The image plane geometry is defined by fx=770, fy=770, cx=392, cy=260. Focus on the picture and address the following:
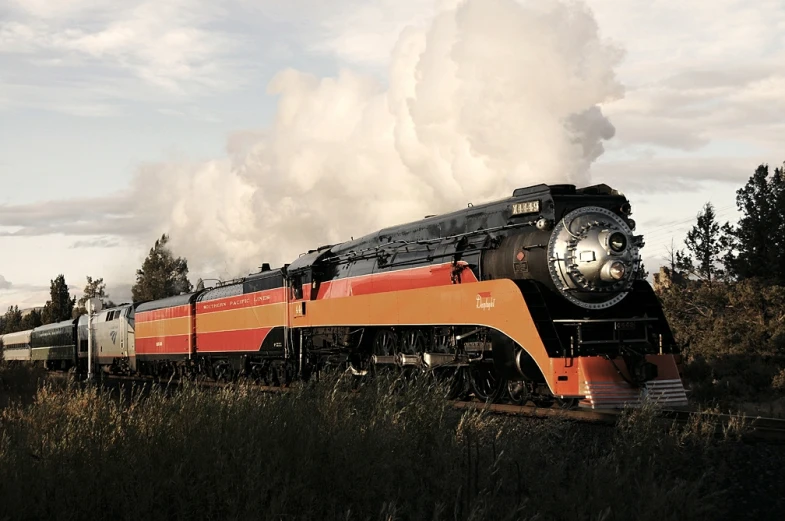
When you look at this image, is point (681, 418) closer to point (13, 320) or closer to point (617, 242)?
point (617, 242)

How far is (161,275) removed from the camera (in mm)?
91125

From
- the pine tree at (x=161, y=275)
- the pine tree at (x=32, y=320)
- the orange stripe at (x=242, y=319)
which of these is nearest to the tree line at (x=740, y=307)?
the orange stripe at (x=242, y=319)

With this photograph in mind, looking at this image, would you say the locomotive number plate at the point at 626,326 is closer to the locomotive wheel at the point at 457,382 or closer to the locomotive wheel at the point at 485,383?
the locomotive wheel at the point at 485,383

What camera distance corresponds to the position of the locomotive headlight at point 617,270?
1301 cm

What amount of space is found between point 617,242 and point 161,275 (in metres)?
84.0

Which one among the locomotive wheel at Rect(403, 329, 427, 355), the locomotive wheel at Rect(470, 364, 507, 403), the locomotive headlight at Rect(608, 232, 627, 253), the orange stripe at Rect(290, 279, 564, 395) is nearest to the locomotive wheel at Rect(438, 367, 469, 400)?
the locomotive wheel at Rect(470, 364, 507, 403)

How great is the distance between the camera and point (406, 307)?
15883 mm

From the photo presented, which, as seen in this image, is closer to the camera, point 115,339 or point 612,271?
point 612,271

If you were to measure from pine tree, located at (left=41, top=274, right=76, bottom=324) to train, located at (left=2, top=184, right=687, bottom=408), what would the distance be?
286ft

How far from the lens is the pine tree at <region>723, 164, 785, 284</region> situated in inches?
995

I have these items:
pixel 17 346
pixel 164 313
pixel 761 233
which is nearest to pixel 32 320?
pixel 17 346

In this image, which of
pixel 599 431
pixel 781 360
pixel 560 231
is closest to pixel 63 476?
pixel 599 431

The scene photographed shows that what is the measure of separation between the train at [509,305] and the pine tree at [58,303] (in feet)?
286

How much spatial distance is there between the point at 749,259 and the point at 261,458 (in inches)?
924
